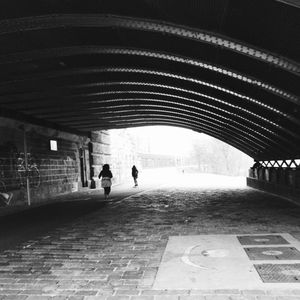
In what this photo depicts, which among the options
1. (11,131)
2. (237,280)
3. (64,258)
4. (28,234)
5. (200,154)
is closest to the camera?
(237,280)

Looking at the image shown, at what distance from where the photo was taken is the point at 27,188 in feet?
63.2

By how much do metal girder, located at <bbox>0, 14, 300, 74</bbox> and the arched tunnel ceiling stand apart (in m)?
0.02

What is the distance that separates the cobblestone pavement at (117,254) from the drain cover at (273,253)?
4.30ft

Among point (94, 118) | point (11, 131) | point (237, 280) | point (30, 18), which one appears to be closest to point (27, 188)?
point (11, 131)

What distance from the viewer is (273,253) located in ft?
22.3

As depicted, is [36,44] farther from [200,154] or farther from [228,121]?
[200,154]

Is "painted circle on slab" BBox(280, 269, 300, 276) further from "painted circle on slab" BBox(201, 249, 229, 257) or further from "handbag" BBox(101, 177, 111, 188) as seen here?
"handbag" BBox(101, 177, 111, 188)

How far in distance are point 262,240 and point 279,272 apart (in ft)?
7.77

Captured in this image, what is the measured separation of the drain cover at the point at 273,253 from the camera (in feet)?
21.3

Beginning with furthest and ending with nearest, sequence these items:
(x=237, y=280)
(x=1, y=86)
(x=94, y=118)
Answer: (x=94, y=118)
(x=1, y=86)
(x=237, y=280)

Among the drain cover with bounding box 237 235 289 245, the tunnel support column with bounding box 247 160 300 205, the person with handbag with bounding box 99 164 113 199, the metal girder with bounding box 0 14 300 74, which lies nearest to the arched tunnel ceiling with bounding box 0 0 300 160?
the metal girder with bounding box 0 14 300 74

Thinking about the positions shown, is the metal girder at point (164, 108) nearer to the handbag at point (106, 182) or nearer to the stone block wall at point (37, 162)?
the stone block wall at point (37, 162)

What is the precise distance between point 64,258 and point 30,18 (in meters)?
5.02

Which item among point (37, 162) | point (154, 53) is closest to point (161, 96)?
point (37, 162)
